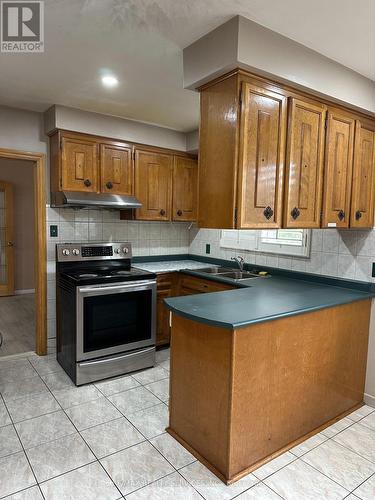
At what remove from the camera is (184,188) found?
4113mm

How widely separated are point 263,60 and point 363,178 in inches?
51.9

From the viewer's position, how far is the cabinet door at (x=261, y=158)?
75.9 inches

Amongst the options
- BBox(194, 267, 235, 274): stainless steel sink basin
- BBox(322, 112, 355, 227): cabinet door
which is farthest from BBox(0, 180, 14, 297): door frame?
BBox(322, 112, 355, 227): cabinet door

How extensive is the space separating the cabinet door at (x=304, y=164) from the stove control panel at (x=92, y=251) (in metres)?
2.08

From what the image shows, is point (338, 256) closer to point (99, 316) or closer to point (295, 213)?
point (295, 213)

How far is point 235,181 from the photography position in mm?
1934

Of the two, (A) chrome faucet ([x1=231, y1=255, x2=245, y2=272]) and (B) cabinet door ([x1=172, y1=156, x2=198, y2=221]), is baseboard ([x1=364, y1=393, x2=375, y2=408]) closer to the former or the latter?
(A) chrome faucet ([x1=231, y1=255, x2=245, y2=272])

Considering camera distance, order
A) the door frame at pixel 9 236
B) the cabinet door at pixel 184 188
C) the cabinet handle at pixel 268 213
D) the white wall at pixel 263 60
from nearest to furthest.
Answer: the white wall at pixel 263 60
the cabinet handle at pixel 268 213
the cabinet door at pixel 184 188
the door frame at pixel 9 236

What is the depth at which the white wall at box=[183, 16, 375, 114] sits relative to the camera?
1.79 metres

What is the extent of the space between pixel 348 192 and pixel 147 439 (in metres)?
2.23

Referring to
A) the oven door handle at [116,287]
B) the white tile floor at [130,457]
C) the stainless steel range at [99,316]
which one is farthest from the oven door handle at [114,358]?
the oven door handle at [116,287]

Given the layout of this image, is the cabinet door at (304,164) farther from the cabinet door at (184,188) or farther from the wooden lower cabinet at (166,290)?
the cabinet door at (184,188)

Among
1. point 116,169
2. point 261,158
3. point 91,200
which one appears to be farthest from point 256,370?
point 116,169

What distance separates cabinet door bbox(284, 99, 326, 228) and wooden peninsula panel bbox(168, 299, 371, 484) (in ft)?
2.18
